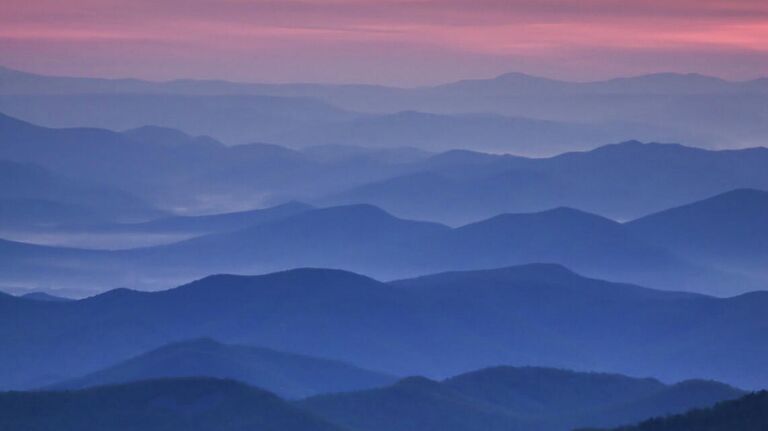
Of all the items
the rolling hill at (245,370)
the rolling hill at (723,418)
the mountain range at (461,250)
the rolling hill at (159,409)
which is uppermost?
the mountain range at (461,250)

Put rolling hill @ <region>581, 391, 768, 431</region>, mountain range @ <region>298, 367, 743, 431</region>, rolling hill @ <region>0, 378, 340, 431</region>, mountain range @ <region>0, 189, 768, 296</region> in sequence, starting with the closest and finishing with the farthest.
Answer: rolling hill @ <region>581, 391, 768, 431</region>, rolling hill @ <region>0, 378, 340, 431</region>, mountain range @ <region>298, 367, 743, 431</region>, mountain range @ <region>0, 189, 768, 296</region>

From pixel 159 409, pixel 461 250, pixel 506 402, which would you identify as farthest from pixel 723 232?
pixel 159 409

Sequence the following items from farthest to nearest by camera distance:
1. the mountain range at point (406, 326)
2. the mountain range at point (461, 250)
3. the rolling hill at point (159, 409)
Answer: the mountain range at point (461, 250)
the mountain range at point (406, 326)
the rolling hill at point (159, 409)

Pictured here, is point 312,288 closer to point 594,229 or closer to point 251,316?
point 251,316

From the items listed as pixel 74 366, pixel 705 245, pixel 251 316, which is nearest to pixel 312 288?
pixel 251 316

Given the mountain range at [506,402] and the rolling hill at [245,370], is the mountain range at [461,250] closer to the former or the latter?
the rolling hill at [245,370]

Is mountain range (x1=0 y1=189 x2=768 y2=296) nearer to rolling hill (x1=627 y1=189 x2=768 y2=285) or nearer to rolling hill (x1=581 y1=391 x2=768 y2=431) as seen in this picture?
rolling hill (x1=627 y1=189 x2=768 y2=285)

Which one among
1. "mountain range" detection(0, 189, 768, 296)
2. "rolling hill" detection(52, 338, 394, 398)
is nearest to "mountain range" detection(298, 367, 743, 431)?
"rolling hill" detection(52, 338, 394, 398)

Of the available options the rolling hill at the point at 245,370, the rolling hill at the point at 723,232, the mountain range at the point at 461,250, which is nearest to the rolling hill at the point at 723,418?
the rolling hill at the point at 245,370

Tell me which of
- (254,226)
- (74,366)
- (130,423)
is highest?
(254,226)
